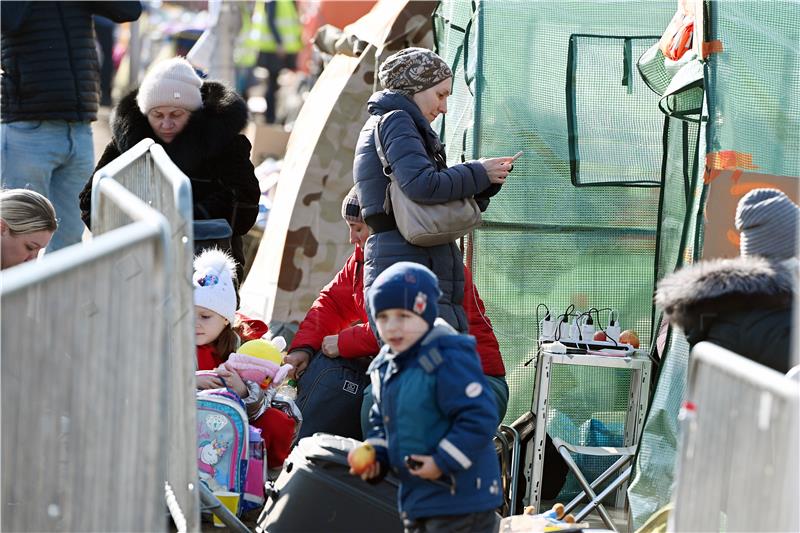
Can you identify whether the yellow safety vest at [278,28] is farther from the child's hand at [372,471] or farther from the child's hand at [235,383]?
the child's hand at [372,471]

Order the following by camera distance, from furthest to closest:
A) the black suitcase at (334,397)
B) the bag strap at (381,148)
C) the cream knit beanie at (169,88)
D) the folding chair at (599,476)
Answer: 1. the cream knit beanie at (169,88)
2. the folding chair at (599,476)
3. the black suitcase at (334,397)
4. the bag strap at (381,148)

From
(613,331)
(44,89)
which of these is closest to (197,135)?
(44,89)

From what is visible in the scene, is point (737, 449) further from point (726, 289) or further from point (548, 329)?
point (548, 329)

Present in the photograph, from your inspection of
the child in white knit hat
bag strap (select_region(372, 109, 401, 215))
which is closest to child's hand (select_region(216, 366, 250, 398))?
the child in white knit hat

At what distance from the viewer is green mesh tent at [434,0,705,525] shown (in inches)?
219

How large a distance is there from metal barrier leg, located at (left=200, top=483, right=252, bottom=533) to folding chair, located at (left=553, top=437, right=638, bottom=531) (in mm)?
1564

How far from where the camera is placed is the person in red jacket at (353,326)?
488 cm

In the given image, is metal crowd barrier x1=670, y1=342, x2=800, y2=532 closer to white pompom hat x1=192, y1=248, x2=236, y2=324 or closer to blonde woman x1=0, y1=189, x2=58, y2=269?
white pompom hat x1=192, y1=248, x2=236, y2=324

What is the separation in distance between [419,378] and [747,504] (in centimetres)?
110

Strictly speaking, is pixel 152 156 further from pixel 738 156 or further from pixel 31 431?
pixel 738 156

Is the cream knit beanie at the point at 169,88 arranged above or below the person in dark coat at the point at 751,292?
above

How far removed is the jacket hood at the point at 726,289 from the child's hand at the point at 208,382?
1807mm

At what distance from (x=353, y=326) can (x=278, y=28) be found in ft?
49.4

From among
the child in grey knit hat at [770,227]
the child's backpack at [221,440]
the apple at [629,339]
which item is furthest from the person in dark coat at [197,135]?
the child in grey knit hat at [770,227]
